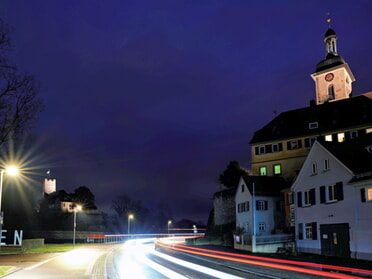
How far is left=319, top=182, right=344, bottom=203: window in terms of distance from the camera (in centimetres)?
3328

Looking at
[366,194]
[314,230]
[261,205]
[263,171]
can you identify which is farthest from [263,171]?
[366,194]

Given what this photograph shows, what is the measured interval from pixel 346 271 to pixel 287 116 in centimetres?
4609

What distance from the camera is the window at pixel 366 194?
29875 millimetres

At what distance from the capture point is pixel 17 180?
6397cm

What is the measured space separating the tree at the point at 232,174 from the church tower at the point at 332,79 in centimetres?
1956

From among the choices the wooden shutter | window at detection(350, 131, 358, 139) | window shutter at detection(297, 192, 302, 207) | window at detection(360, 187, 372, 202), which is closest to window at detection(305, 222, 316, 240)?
window shutter at detection(297, 192, 302, 207)

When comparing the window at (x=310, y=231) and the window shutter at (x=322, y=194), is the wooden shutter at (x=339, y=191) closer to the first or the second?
the window shutter at (x=322, y=194)

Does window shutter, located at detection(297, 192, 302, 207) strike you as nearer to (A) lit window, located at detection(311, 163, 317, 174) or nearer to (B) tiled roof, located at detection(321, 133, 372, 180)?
(A) lit window, located at detection(311, 163, 317, 174)

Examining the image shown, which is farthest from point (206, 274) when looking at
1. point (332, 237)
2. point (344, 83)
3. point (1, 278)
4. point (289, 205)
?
point (344, 83)

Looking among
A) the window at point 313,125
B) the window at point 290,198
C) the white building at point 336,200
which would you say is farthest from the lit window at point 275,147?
the white building at point 336,200

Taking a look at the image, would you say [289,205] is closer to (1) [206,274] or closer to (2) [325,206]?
(2) [325,206]

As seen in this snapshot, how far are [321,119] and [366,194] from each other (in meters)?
29.4

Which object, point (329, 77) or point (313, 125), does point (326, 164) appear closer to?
point (313, 125)

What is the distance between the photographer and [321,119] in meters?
58.1
